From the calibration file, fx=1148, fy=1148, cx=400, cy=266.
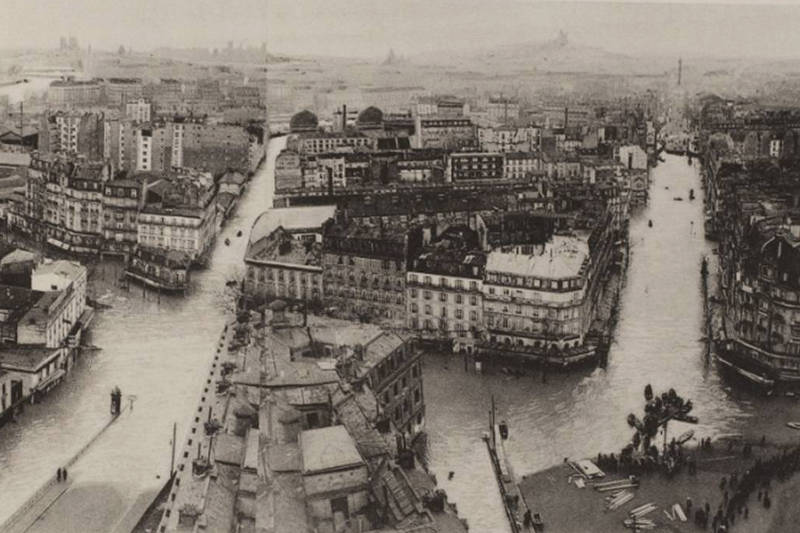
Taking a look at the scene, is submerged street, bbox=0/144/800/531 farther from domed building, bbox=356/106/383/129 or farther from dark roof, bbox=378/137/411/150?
dark roof, bbox=378/137/411/150

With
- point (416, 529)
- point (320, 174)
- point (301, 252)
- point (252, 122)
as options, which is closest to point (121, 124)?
point (252, 122)

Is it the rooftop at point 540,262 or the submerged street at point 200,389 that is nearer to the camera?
the submerged street at point 200,389

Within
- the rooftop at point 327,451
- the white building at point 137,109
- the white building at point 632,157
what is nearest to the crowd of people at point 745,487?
the rooftop at point 327,451

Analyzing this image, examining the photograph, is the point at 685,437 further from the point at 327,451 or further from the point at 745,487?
the point at 327,451

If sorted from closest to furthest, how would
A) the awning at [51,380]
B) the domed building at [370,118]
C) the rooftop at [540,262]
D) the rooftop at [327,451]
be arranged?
1. the rooftop at [327,451]
2. the awning at [51,380]
3. the rooftop at [540,262]
4. the domed building at [370,118]

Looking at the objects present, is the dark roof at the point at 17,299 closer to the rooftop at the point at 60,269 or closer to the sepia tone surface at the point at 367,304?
the sepia tone surface at the point at 367,304

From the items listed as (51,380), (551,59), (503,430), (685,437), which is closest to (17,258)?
(51,380)
